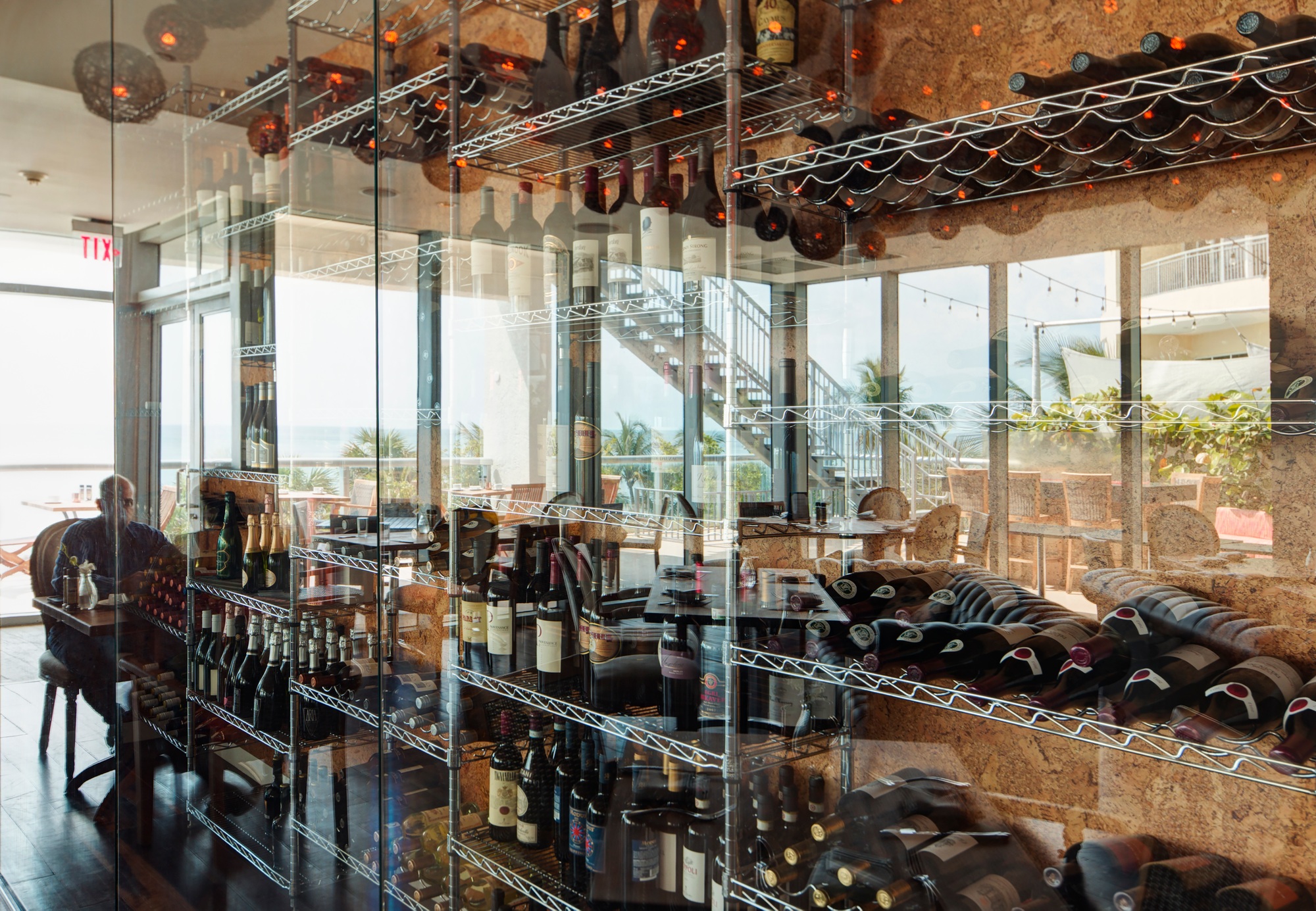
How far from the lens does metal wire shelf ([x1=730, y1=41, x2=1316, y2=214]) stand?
94cm

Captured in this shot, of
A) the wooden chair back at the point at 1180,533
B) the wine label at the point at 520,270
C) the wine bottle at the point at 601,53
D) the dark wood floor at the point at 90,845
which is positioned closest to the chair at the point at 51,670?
the dark wood floor at the point at 90,845

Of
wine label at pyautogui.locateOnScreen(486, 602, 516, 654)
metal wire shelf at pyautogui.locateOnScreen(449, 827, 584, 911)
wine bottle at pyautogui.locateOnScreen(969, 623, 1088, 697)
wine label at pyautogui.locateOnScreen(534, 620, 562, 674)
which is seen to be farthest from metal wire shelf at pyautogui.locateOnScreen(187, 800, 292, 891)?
wine bottle at pyautogui.locateOnScreen(969, 623, 1088, 697)

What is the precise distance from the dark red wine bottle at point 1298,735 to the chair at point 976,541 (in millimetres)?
423

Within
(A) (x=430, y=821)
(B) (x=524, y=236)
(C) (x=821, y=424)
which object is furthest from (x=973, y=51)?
(A) (x=430, y=821)

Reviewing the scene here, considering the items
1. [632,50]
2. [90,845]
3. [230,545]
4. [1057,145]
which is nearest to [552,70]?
[632,50]

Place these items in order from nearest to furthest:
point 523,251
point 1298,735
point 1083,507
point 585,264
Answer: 1. point 1298,735
2. point 1083,507
3. point 585,264
4. point 523,251

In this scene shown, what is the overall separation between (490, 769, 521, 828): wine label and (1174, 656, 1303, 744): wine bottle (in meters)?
1.37

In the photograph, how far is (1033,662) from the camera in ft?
3.52

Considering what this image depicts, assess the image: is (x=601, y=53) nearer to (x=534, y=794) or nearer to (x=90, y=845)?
(x=534, y=794)

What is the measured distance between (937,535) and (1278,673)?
0.47 m

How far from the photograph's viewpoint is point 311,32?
6.66 feet

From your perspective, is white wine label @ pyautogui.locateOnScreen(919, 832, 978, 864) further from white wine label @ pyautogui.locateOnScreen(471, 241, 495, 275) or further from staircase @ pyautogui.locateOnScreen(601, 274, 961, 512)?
white wine label @ pyautogui.locateOnScreen(471, 241, 495, 275)

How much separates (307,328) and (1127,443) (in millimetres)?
1708

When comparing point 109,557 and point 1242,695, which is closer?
point 1242,695
